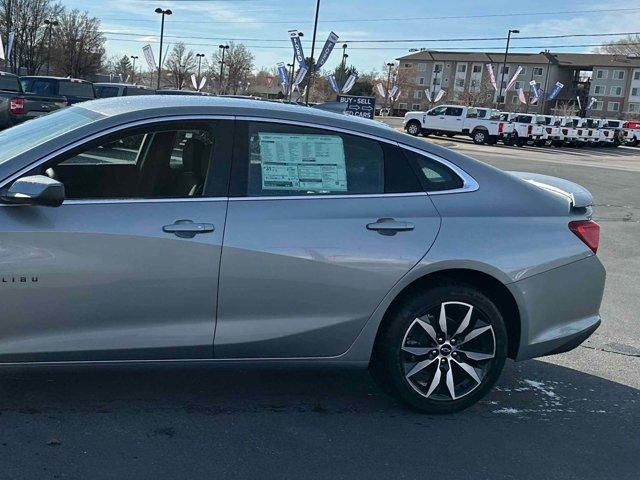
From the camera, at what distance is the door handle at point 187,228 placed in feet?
10.8

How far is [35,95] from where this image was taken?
703 inches

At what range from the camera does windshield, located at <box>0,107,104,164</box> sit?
3.42 meters

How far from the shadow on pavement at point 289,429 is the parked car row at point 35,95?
11.5 meters

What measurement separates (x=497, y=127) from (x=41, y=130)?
3770 cm

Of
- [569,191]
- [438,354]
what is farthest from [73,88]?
[438,354]

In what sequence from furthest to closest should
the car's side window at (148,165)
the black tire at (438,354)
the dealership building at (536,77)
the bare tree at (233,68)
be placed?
the dealership building at (536,77)
the bare tree at (233,68)
the black tire at (438,354)
the car's side window at (148,165)

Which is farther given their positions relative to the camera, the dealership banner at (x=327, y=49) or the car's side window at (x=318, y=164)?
the dealership banner at (x=327, y=49)

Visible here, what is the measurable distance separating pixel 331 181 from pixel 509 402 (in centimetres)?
179

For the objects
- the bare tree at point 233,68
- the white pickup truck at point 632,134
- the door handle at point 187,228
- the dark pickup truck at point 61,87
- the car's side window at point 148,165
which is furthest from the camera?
the bare tree at point 233,68

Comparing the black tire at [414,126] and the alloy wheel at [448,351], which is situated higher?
the black tire at [414,126]

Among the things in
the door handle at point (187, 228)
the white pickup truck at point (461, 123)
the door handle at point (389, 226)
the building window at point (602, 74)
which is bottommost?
the door handle at point (187, 228)

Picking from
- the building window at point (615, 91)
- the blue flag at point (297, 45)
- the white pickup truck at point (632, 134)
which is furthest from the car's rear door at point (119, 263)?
the building window at point (615, 91)

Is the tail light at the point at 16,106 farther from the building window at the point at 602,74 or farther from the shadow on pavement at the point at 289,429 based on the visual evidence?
the building window at the point at 602,74

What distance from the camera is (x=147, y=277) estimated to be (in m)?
3.27
